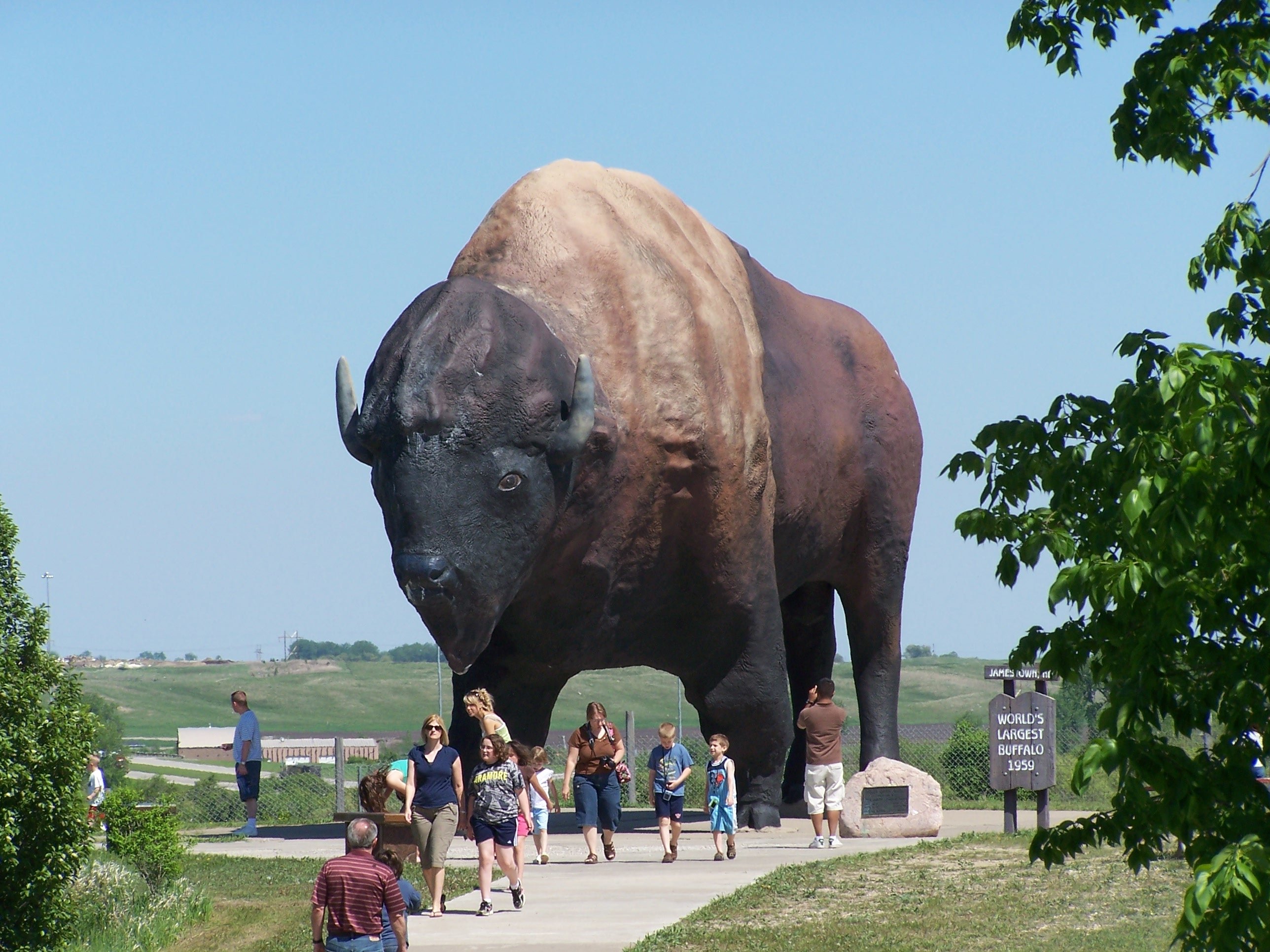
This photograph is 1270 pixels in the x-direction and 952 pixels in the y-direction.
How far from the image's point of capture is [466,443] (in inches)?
407

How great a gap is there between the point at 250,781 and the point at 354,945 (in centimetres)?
898

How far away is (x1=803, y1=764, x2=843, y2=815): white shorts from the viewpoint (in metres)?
13.1

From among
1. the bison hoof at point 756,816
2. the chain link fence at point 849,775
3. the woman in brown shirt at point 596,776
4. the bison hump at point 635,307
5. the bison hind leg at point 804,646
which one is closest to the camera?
the bison hump at point 635,307

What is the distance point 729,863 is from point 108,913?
4392 millimetres

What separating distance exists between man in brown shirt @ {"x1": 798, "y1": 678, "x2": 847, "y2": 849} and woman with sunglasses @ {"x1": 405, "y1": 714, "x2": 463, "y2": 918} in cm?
331

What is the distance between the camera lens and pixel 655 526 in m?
11.8

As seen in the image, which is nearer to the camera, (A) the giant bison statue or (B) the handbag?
(A) the giant bison statue

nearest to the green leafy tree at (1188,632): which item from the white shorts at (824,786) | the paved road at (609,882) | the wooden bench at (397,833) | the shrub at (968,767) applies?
the paved road at (609,882)

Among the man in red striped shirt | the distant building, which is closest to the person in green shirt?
the man in red striped shirt

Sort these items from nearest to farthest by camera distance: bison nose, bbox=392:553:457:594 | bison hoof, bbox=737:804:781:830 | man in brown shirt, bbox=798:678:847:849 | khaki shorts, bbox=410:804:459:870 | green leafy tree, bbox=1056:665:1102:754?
bison nose, bbox=392:553:457:594, khaki shorts, bbox=410:804:459:870, man in brown shirt, bbox=798:678:847:849, bison hoof, bbox=737:804:781:830, green leafy tree, bbox=1056:665:1102:754

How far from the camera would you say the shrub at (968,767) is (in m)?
20.4

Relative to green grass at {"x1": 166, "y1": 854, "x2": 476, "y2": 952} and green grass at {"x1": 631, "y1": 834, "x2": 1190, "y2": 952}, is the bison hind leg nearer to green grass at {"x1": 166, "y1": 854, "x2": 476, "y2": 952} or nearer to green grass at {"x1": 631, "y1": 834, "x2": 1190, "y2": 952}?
green grass at {"x1": 631, "y1": 834, "x2": 1190, "y2": 952}

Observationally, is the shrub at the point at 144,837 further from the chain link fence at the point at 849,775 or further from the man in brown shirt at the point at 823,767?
the man in brown shirt at the point at 823,767

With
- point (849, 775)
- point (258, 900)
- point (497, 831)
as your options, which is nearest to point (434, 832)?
point (497, 831)
